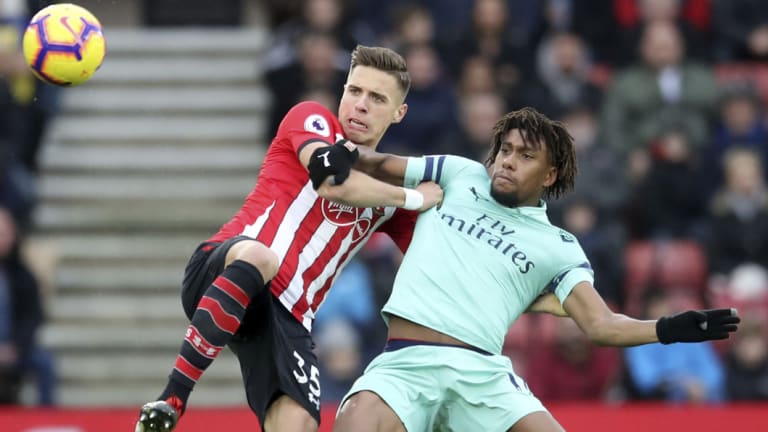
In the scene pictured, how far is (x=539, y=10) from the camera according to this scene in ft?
42.5

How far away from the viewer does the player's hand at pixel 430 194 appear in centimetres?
701

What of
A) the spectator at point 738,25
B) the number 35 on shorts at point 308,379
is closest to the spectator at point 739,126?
the spectator at point 738,25

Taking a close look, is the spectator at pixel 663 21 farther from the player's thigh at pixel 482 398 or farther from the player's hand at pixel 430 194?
the player's thigh at pixel 482 398

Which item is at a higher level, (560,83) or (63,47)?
(560,83)

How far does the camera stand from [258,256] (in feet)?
21.5

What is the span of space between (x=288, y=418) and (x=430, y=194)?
1220 mm

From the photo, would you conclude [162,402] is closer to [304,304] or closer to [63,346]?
[304,304]

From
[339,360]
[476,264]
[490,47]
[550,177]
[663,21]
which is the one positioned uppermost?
[663,21]

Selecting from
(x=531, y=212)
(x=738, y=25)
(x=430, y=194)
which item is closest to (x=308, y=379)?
(x=430, y=194)

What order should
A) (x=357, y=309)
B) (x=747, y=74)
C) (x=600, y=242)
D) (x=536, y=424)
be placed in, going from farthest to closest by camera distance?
(x=747, y=74) → (x=600, y=242) → (x=357, y=309) → (x=536, y=424)

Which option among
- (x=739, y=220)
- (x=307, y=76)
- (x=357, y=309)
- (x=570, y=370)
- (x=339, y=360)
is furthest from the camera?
(x=307, y=76)

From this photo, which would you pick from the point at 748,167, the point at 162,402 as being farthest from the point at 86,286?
the point at 162,402

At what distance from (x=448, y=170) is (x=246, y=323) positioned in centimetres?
119

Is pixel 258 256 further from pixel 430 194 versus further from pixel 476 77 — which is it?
pixel 476 77
